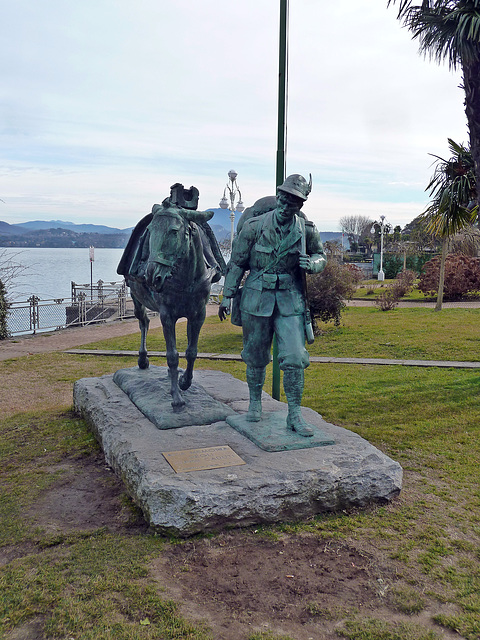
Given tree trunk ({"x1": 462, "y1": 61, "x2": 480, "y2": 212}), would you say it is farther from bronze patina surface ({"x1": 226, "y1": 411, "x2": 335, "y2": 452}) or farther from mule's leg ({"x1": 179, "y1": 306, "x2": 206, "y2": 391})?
bronze patina surface ({"x1": 226, "y1": 411, "x2": 335, "y2": 452})

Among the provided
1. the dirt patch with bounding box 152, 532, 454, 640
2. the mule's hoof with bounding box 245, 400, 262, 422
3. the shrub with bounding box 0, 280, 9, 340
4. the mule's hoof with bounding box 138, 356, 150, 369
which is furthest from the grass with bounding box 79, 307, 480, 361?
the dirt patch with bounding box 152, 532, 454, 640

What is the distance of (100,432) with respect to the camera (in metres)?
5.70

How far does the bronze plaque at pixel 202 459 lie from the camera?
170 inches

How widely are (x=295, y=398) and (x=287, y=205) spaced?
1.75 metres

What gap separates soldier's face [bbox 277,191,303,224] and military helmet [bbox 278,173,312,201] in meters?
0.05

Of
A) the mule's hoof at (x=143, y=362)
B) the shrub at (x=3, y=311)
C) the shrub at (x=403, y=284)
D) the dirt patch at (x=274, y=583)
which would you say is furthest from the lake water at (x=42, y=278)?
the shrub at (x=403, y=284)

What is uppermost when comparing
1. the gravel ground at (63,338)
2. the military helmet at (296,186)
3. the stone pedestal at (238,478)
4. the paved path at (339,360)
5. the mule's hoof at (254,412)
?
the military helmet at (296,186)

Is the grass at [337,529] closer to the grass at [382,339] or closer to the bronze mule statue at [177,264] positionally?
the bronze mule statue at [177,264]

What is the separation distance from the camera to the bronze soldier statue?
189 inches

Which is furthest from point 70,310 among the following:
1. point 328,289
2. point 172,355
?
point 172,355

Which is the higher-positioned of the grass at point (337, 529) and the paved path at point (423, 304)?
the paved path at point (423, 304)

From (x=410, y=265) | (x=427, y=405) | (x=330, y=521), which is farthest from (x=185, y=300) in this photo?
(x=410, y=265)

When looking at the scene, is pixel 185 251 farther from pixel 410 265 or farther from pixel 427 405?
pixel 410 265

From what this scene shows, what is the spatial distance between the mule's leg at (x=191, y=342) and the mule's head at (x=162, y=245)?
1.25 meters
